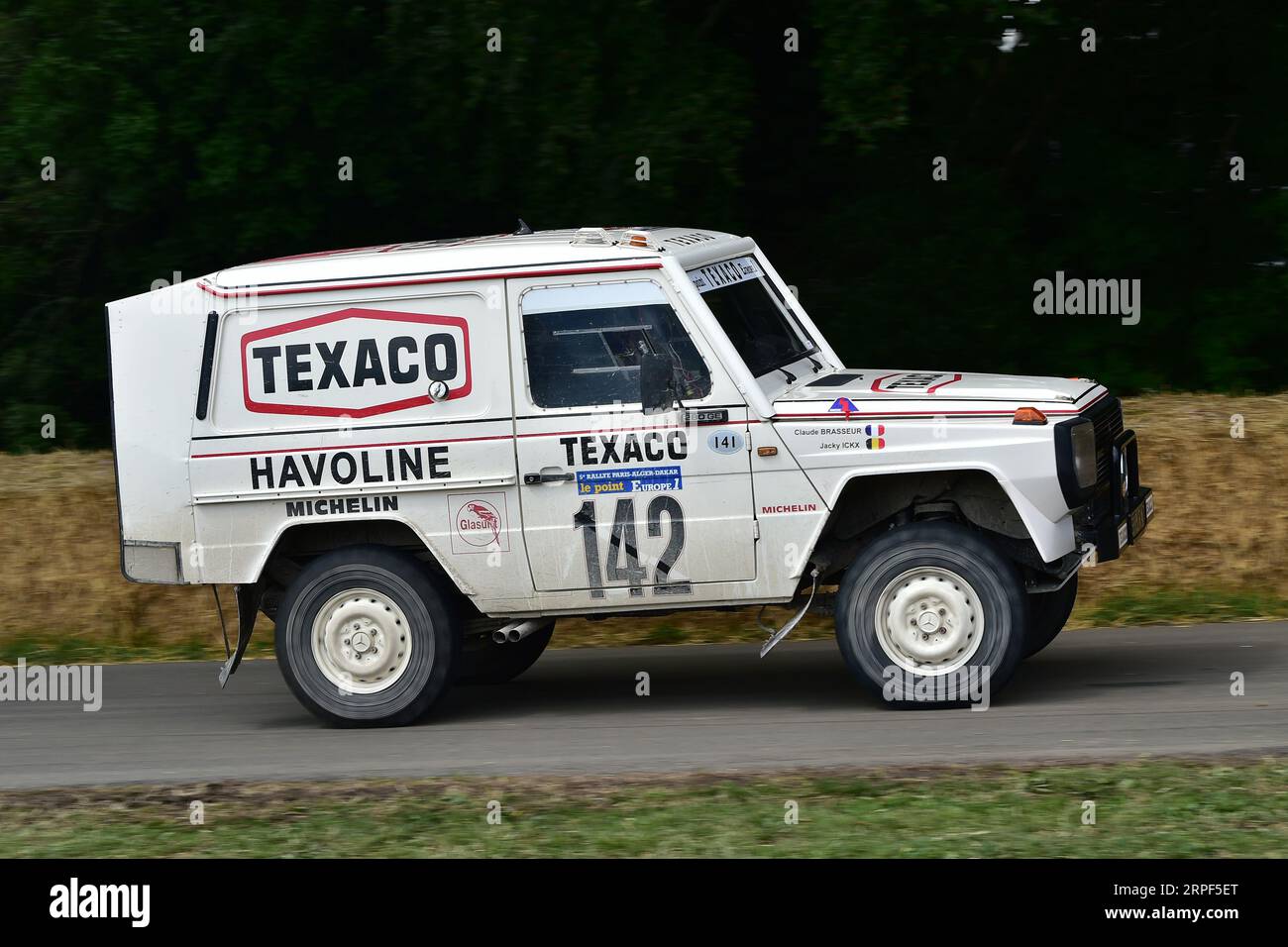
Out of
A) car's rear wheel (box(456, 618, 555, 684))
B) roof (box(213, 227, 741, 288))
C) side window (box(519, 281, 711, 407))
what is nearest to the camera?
side window (box(519, 281, 711, 407))

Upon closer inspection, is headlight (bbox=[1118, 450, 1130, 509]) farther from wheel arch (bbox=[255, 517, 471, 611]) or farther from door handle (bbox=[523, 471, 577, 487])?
wheel arch (bbox=[255, 517, 471, 611])

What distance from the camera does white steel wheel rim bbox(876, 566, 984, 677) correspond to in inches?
338

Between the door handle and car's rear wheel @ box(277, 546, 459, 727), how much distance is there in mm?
817

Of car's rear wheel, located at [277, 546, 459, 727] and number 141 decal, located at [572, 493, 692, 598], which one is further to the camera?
car's rear wheel, located at [277, 546, 459, 727]

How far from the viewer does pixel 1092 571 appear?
11.6 meters

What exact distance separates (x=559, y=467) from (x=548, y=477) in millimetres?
80

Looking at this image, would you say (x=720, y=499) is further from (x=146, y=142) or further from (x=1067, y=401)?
(x=146, y=142)

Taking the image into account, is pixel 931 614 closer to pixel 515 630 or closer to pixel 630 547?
pixel 630 547

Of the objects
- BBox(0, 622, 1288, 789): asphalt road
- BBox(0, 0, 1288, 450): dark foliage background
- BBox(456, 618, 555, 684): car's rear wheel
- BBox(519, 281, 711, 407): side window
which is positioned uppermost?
BBox(0, 0, 1288, 450): dark foliage background

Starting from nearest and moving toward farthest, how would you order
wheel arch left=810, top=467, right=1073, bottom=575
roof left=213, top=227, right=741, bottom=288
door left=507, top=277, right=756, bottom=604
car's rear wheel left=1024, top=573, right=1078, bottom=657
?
1. wheel arch left=810, top=467, right=1073, bottom=575
2. door left=507, top=277, right=756, bottom=604
3. roof left=213, top=227, right=741, bottom=288
4. car's rear wheel left=1024, top=573, right=1078, bottom=657

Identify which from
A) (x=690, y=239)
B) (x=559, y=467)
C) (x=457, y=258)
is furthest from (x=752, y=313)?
(x=457, y=258)

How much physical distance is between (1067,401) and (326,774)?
4007 millimetres

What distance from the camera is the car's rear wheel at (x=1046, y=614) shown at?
9617 millimetres

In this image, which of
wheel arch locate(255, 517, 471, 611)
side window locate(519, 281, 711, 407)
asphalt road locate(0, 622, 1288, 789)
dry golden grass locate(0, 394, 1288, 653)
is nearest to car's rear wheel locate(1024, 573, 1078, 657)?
asphalt road locate(0, 622, 1288, 789)
